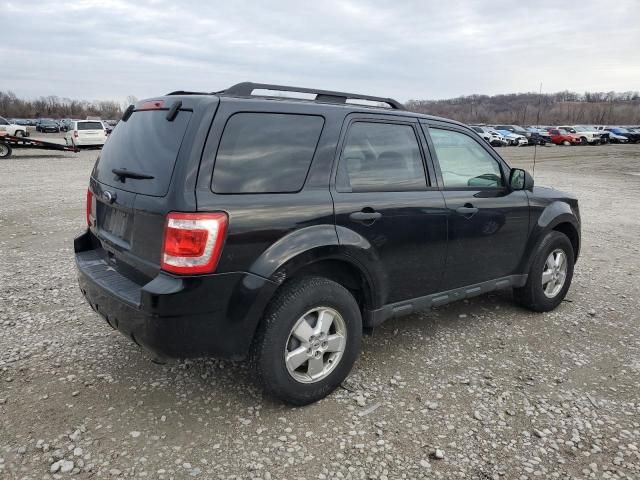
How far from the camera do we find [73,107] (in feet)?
407

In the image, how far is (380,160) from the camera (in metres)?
3.39

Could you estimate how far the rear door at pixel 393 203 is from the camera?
10.3 ft

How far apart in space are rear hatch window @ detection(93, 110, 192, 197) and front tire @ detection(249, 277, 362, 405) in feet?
3.11

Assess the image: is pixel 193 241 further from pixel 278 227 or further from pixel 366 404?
pixel 366 404

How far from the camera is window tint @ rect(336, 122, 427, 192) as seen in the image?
10.5 ft

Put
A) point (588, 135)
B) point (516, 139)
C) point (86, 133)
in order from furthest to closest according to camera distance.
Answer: point (588, 135)
point (516, 139)
point (86, 133)

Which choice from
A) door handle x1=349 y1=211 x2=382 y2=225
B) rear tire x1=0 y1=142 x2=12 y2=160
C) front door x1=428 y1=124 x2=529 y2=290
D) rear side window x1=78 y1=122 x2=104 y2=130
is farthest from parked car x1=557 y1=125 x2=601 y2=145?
door handle x1=349 y1=211 x2=382 y2=225

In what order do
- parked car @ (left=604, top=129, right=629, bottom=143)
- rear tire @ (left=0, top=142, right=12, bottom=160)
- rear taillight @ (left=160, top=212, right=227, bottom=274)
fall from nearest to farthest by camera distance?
1. rear taillight @ (left=160, top=212, right=227, bottom=274)
2. rear tire @ (left=0, top=142, right=12, bottom=160)
3. parked car @ (left=604, top=129, right=629, bottom=143)

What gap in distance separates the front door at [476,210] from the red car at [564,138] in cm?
4276

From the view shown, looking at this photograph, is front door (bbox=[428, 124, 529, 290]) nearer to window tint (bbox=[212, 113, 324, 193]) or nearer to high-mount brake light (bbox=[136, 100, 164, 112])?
window tint (bbox=[212, 113, 324, 193])

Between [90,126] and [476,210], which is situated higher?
[90,126]

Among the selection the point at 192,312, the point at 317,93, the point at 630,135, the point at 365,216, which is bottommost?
the point at 192,312

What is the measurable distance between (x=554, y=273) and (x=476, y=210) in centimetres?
138

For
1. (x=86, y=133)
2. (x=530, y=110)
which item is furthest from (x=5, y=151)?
(x=530, y=110)
